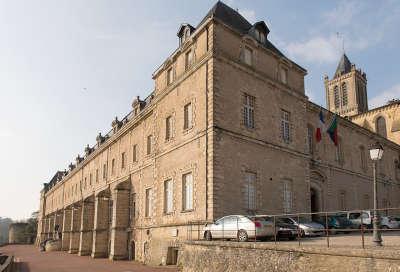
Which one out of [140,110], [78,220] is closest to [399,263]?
[140,110]

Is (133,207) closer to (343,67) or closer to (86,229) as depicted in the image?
(86,229)

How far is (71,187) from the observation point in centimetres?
5584

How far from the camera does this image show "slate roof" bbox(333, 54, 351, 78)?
212 feet

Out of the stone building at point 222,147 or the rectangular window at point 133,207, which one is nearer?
the stone building at point 222,147

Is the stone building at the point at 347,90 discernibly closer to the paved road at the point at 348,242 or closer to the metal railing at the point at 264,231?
the metal railing at the point at 264,231

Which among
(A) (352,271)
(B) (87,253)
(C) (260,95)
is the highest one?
(C) (260,95)

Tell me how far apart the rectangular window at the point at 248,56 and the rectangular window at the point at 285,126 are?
396cm

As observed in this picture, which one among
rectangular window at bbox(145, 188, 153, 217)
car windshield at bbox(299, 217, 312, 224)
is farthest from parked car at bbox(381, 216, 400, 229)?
rectangular window at bbox(145, 188, 153, 217)

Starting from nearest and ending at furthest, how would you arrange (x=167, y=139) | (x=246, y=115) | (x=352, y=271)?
1. (x=352, y=271)
2. (x=246, y=115)
3. (x=167, y=139)

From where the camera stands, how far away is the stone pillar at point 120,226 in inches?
1131

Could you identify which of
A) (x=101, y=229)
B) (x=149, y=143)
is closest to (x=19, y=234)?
(x=101, y=229)

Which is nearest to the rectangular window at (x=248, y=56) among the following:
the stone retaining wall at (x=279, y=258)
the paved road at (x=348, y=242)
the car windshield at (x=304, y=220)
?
the car windshield at (x=304, y=220)

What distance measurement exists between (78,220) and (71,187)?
1531 centimetres

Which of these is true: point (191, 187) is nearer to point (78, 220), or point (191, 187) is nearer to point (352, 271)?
point (352, 271)
